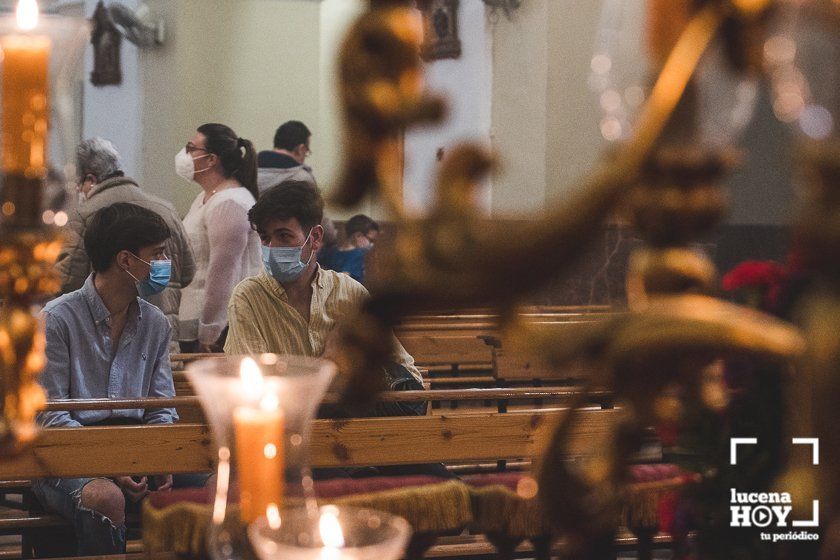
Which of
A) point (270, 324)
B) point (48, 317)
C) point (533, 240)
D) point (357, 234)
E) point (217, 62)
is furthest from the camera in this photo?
point (217, 62)

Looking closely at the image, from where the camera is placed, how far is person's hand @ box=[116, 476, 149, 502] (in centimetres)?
385

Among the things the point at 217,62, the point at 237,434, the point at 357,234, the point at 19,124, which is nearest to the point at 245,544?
the point at 237,434

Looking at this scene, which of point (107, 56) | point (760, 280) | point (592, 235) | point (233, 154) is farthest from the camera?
point (107, 56)

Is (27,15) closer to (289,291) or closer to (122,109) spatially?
(289,291)

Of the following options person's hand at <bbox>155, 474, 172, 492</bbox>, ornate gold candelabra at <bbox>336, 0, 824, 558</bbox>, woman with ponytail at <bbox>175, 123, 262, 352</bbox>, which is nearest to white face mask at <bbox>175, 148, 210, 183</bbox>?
woman with ponytail at <bbox>175, 123, 262, 352</bbox>

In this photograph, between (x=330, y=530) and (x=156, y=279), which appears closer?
(x=330, y=530)

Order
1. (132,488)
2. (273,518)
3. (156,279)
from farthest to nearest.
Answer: (156,279) < (132,488) < (273,518)

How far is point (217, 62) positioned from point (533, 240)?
1229cm

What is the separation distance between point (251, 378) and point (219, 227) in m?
4.90

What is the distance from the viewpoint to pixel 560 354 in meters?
0.53

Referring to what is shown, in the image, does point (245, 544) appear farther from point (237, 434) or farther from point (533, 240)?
point (533, 240)

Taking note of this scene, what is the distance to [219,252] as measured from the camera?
5750mm

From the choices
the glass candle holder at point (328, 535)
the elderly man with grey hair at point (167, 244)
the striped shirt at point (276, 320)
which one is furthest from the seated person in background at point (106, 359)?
the glass candle holder at point (328, 535)

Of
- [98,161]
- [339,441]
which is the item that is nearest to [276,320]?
[339,441]
